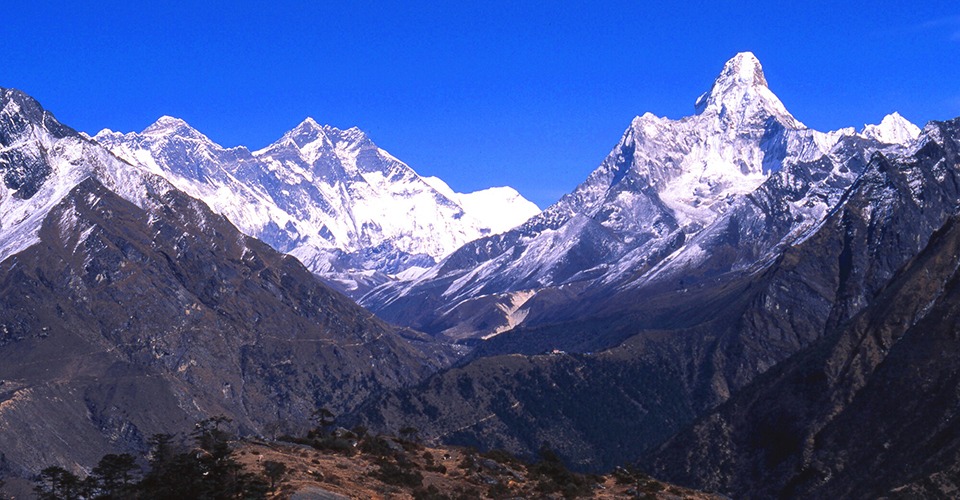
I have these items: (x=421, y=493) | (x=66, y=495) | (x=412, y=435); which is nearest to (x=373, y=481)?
(x=421, y=493)

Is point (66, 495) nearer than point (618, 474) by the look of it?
Yes

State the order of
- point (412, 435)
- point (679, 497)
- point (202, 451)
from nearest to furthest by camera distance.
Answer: point (202, 451)
point (679, 497)
point (412, 435)

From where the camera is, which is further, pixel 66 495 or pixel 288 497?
pixel 66 495

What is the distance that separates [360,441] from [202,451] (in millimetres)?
20735

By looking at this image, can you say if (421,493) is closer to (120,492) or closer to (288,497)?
(288,497)

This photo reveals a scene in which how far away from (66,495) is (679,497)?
54.8 meters

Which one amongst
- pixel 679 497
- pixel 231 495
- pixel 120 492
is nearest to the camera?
pixel 231 495

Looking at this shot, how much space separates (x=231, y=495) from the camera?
104250 mm

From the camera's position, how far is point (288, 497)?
107 meters

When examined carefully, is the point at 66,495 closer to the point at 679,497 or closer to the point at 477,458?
the point at 477,458

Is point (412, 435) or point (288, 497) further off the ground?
point (412, 435)

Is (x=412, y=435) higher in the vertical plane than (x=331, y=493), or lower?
higher

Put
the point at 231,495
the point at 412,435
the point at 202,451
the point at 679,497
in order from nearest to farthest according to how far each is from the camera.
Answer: the point at 231,495
the point at 202,451
the point at 679,497
the point at 412,435

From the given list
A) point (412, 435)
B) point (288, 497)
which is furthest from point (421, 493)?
point (412, 435)
